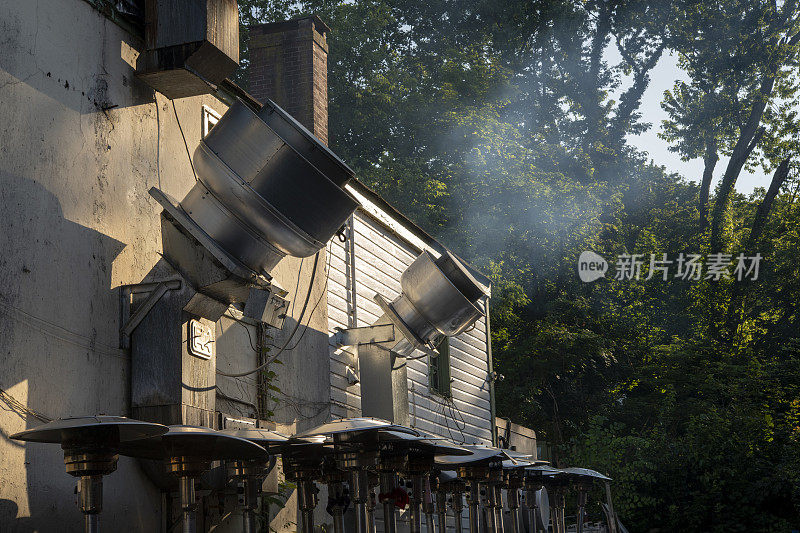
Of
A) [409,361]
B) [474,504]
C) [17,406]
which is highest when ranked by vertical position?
[409,361]

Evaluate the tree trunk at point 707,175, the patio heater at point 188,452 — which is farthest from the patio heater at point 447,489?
the tree trunk at point 707,175

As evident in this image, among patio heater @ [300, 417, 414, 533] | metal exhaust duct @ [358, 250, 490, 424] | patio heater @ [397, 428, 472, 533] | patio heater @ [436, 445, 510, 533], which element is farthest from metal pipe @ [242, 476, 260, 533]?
metal exhaust duct @ [358, 250, 490, 424]

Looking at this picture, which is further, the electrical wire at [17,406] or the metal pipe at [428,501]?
the metal pipe at [428,501]

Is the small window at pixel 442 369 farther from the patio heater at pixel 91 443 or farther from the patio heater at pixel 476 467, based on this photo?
the patio heater at pixel 91 443

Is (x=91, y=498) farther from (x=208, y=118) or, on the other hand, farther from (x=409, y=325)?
(x=409, y=325)

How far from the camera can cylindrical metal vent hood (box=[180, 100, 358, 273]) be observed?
766 cm

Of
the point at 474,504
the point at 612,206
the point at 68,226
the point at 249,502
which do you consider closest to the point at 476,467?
the point at 474,504

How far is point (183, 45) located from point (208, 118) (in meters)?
1.56

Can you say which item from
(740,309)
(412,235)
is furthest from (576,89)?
(412,235)

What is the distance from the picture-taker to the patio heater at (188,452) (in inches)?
268

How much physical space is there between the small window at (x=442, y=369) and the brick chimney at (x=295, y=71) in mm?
4294

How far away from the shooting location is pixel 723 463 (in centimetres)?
2534

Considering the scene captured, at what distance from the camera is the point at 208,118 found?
32.3ft

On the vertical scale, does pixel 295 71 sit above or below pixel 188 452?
above
